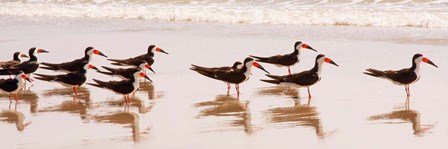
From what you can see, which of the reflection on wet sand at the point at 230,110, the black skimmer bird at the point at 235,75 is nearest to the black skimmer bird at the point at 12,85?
the reflection on wet sand at the point at 230,110

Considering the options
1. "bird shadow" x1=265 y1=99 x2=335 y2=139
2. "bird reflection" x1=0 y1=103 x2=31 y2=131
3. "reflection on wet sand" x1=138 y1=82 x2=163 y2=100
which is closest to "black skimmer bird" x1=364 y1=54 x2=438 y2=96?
"bird shadow" x1=265 y1=99 x2=335 y2=139

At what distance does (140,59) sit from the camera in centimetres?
1594

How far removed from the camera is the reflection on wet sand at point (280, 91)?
13172 millimetres

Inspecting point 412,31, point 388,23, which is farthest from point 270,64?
point 388,23

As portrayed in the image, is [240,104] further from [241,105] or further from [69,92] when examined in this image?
[69,92]

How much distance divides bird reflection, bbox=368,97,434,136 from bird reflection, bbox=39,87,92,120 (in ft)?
13.4

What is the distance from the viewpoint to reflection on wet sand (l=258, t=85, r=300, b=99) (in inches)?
519

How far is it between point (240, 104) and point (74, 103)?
259cm

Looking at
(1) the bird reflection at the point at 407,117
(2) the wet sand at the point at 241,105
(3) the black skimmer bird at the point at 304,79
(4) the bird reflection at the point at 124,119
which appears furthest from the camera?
(3) the black skimmer bird at the point at 304,79

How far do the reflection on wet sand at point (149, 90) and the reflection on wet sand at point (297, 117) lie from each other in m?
2.29

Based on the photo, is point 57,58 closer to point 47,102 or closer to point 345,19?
point 47,102

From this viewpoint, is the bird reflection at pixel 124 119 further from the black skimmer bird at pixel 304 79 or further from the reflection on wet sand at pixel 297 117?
the black skimmer bird at pixel 304 79

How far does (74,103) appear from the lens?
1247cm

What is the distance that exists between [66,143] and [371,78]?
6.64 meters
